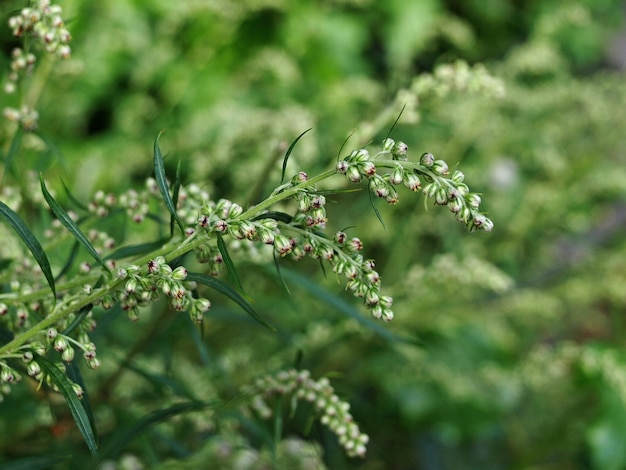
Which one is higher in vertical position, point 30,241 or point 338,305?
point 338,305

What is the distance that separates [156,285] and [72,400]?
83 mm

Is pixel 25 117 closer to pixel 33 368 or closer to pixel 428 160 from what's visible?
pixel 33 368

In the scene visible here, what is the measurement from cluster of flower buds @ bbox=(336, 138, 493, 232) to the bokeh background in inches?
10.5

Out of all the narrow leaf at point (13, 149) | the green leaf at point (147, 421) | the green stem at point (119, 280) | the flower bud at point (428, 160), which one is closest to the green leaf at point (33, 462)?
the green leaf at point (147, 421)

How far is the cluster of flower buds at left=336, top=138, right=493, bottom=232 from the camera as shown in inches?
16.5

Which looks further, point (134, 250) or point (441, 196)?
point (134, 250)

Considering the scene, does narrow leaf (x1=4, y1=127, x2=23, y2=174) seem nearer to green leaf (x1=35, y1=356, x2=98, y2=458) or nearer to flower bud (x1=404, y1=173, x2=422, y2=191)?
green leaf (x1=35, y1=356, x2=98, y2=458)

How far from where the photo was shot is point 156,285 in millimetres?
434

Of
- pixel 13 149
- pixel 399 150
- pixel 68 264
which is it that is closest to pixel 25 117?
pixel 13 149

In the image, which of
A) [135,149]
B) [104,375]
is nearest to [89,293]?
[104,375]

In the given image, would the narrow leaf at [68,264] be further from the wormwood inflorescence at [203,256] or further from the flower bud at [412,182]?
the flower bud at [412,182]

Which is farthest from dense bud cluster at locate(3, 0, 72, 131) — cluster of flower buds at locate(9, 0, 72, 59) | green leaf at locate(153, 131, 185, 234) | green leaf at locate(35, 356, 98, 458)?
green leaf at locate(35, 356, 98, 458)

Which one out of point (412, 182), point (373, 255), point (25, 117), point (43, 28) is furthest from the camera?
point (373, 255)

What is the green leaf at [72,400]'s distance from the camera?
1.41ft
